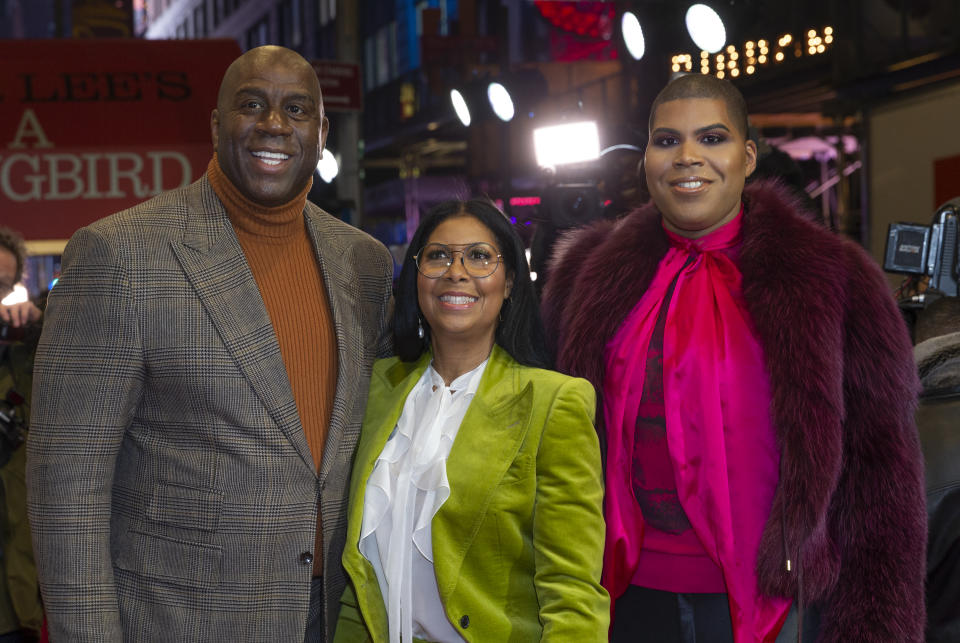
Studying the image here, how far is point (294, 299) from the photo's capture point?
2400 mm

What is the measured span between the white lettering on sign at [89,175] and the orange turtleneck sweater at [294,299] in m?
4.52

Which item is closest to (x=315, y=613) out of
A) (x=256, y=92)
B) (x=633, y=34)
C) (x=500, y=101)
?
(x=256, y=92)

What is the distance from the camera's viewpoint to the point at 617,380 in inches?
93.9

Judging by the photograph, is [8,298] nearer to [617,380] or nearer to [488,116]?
[617,380]

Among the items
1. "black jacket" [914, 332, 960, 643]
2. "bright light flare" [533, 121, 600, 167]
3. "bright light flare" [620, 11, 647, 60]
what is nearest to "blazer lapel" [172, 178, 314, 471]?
"black jacket" [914, 332, 960, 643]

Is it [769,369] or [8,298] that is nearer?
[769,369]

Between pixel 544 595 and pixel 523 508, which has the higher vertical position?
pixel 523 508

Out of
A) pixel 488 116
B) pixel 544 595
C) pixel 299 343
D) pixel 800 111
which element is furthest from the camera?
pixel 800 111

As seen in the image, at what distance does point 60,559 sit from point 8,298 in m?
2.39

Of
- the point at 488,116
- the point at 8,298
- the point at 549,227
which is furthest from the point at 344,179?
the point at 8,298

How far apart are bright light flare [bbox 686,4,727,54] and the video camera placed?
254cm

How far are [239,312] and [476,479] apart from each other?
2.10 ft

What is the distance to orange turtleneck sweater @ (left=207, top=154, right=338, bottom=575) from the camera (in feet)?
7.64

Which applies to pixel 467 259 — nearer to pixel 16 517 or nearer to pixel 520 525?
pixel 520 525
